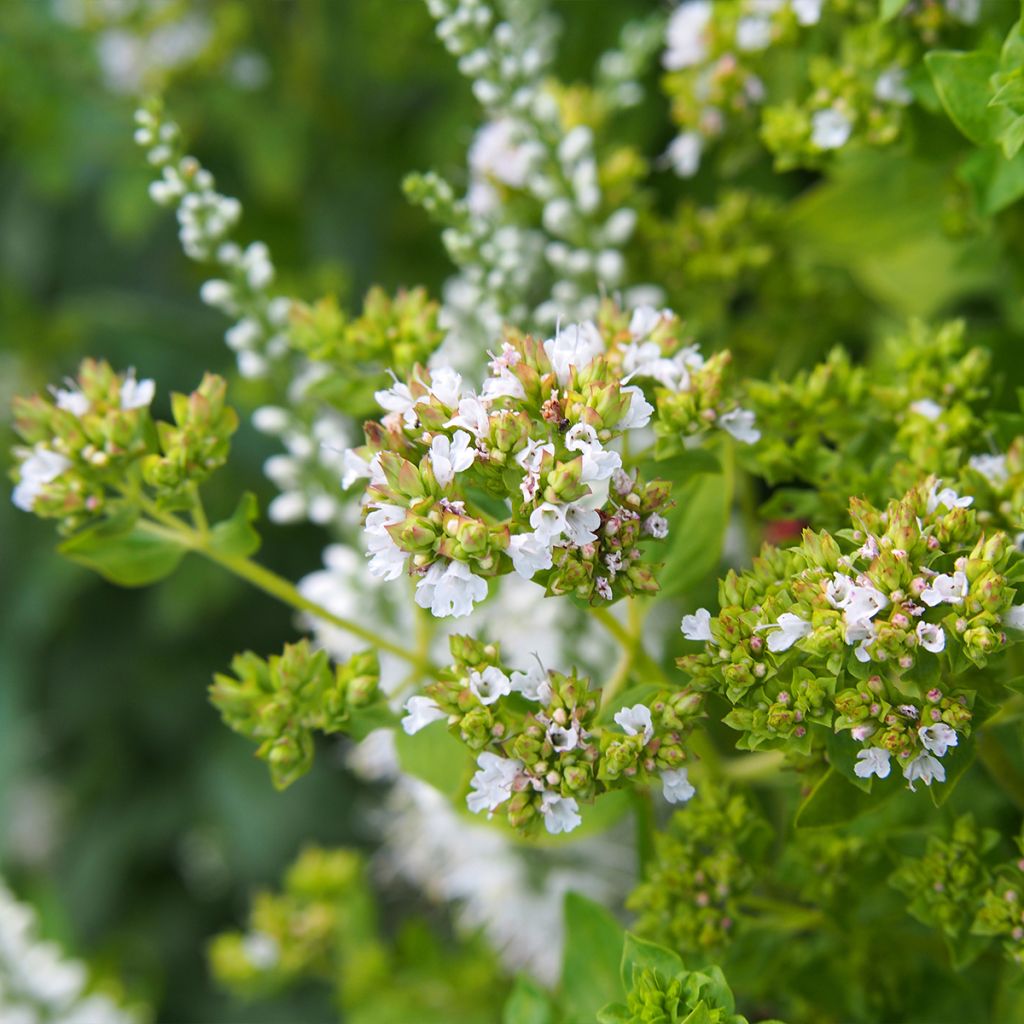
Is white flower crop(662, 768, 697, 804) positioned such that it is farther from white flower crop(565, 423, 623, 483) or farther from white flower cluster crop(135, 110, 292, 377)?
white flower cluster crop(135, 110, 292, 377)

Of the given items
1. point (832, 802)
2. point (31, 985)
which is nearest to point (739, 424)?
point (832, 802)

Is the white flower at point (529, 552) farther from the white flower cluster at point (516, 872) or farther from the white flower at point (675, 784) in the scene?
the white flower cluster at point (516, 872)

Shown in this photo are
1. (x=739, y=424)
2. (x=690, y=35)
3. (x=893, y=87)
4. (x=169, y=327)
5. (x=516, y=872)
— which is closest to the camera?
(x=739, y=424)

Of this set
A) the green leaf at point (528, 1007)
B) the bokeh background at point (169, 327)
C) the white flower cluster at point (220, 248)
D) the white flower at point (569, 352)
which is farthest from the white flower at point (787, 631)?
the bokeh background at point (169, 327)

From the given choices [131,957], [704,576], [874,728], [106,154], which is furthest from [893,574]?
[131,957]

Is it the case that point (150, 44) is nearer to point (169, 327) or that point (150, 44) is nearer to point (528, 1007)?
point (169, 327)

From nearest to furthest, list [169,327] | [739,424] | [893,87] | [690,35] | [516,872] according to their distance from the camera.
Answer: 1. [739,424]
2. [893,87]
3. [690,35]
4. [516,872]
5. [169,327]
